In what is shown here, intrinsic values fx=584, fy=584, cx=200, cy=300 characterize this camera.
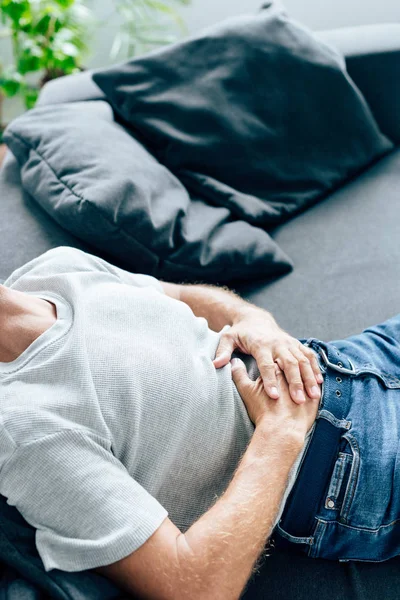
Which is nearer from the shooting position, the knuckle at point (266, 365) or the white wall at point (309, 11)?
the knuckle at point (266, 365)

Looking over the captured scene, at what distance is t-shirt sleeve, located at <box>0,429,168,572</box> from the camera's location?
78 cm

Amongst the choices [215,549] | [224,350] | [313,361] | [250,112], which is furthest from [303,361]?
[250,112]

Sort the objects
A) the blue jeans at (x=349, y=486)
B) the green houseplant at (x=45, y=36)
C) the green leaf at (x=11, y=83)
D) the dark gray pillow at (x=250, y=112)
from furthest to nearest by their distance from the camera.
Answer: the green leaf at (x=11, y=83) < the green houseplant at (x=45, y=36) < the dark gray pillow at (x=250, y=112) < the blue jeans at (x=349, y=486)

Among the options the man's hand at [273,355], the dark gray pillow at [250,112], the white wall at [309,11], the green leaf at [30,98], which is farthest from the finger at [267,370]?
the white wall at [309,11]

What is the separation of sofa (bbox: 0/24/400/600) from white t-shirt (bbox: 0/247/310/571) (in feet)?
0.35

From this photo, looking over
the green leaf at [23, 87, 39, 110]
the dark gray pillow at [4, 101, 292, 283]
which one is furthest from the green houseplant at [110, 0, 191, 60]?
the dark gray pillow at [4, 101, 292, 283]

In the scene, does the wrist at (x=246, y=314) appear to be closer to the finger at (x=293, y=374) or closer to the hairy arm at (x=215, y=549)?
the finger at (x=293, y=374)

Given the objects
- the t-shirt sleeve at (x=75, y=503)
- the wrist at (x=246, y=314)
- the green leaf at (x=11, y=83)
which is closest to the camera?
the t-shirt sleeve at (x=75, y=503)

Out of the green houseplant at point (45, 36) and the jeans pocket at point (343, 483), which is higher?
the green houseplant at point (45, 36)

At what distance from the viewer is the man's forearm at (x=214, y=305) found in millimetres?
1257

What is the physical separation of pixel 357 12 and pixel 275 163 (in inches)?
59.9

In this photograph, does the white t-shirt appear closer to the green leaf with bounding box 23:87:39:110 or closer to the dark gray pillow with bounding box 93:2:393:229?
the dark gray pillow with bounding box 93:2:393:229

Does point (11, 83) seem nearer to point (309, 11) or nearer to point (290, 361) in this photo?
point (309, 11)

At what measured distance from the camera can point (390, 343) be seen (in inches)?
45.7
